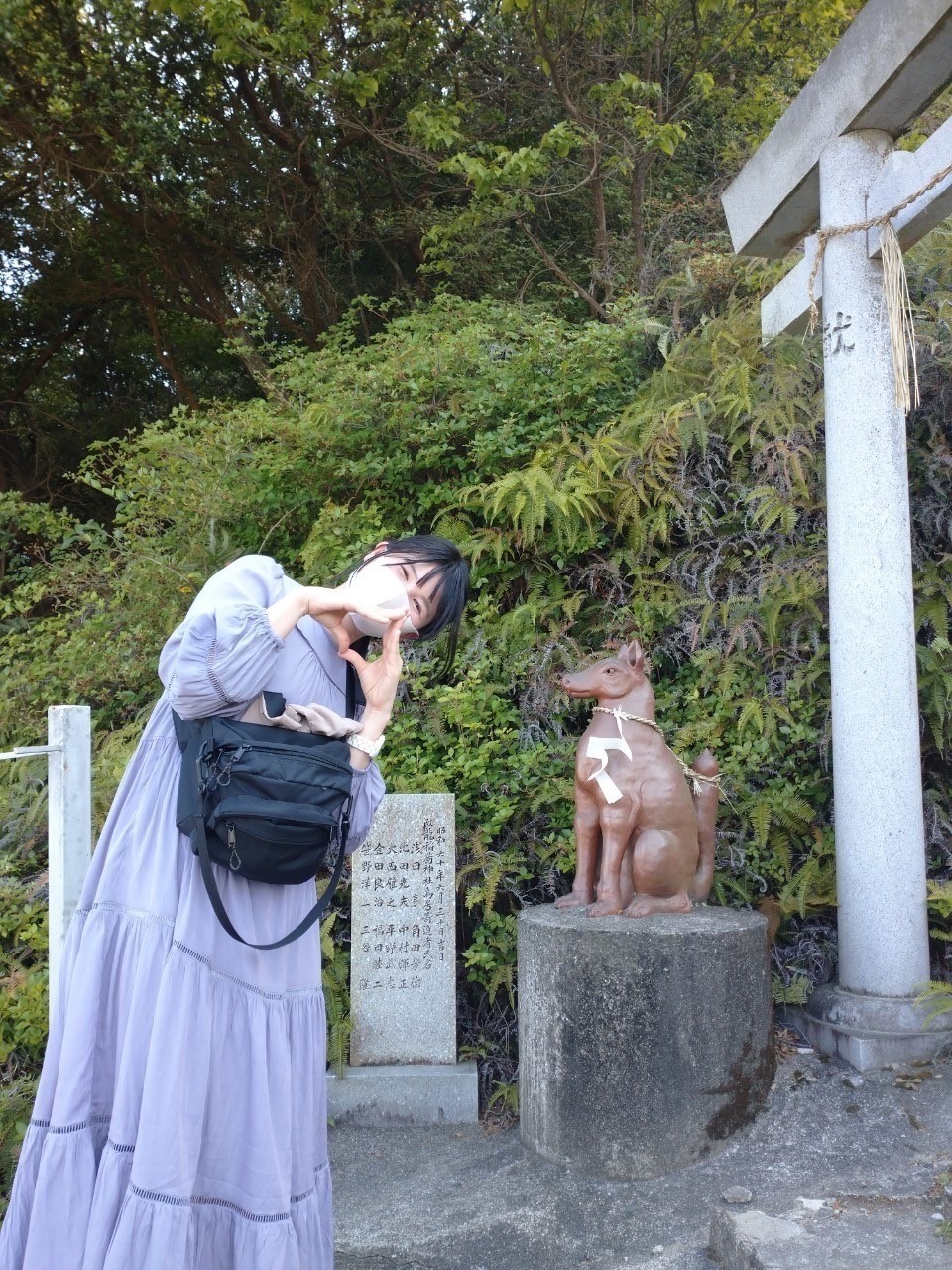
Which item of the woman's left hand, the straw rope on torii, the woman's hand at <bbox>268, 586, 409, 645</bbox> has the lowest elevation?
the woman's left hand

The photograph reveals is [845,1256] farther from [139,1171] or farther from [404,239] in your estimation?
[404,239]

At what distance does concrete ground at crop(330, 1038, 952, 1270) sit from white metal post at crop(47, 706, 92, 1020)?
1540 mm

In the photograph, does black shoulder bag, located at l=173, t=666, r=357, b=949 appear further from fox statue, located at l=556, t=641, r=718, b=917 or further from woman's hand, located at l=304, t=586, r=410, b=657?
fox statue, located at l=556, t=641, r=718, b=917

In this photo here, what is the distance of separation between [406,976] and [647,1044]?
1.30 m

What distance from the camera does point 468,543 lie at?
5992mm

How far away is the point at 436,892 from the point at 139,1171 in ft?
8.71

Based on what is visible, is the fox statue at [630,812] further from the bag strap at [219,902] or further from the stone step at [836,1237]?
the bag strap at [219,902]

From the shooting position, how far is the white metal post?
2908 millimetres

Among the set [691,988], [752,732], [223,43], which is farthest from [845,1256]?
[223,43]

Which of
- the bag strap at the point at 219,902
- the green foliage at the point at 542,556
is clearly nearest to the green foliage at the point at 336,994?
the green foliage at the point at 542,556

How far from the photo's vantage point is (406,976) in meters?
4.50

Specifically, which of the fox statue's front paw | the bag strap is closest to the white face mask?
the bag strap

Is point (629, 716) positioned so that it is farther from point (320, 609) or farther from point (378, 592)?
point (320, 609)

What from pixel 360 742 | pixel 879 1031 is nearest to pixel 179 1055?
pixel 360 742
